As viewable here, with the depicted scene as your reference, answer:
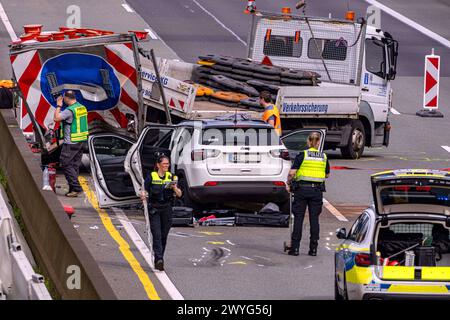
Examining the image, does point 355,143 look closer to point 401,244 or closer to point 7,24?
point 401,244

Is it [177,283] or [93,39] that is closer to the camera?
[177,283]

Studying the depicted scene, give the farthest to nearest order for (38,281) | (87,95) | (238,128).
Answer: (87,95) → (238,128) → (38,281)

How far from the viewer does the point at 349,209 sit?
78.9 ft

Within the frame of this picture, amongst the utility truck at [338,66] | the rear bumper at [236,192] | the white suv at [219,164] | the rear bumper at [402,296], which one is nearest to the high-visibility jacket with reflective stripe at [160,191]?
the white suv at [219,164]

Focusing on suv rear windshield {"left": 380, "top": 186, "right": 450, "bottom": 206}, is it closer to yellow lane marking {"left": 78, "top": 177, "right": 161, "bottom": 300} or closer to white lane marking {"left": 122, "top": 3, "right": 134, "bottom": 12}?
yellow lane marking {"left": 78, "top": 177, "right": 161, "bottom": 300}

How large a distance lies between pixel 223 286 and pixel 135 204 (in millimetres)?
5806

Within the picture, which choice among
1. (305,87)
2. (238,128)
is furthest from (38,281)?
(305,87)

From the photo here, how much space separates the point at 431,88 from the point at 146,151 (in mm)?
15259

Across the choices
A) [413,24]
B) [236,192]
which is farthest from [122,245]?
[413,24]

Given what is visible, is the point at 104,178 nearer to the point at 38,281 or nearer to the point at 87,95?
the point at 87,95

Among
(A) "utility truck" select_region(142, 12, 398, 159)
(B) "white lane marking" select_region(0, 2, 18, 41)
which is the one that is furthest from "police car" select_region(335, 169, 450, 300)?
(B) "white lane marking" select_region(0, 2, 18, 41)

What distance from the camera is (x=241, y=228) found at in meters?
22.2

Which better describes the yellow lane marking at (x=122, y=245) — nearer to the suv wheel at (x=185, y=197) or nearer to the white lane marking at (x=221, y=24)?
the suv wheel at (x=185, y=197)
